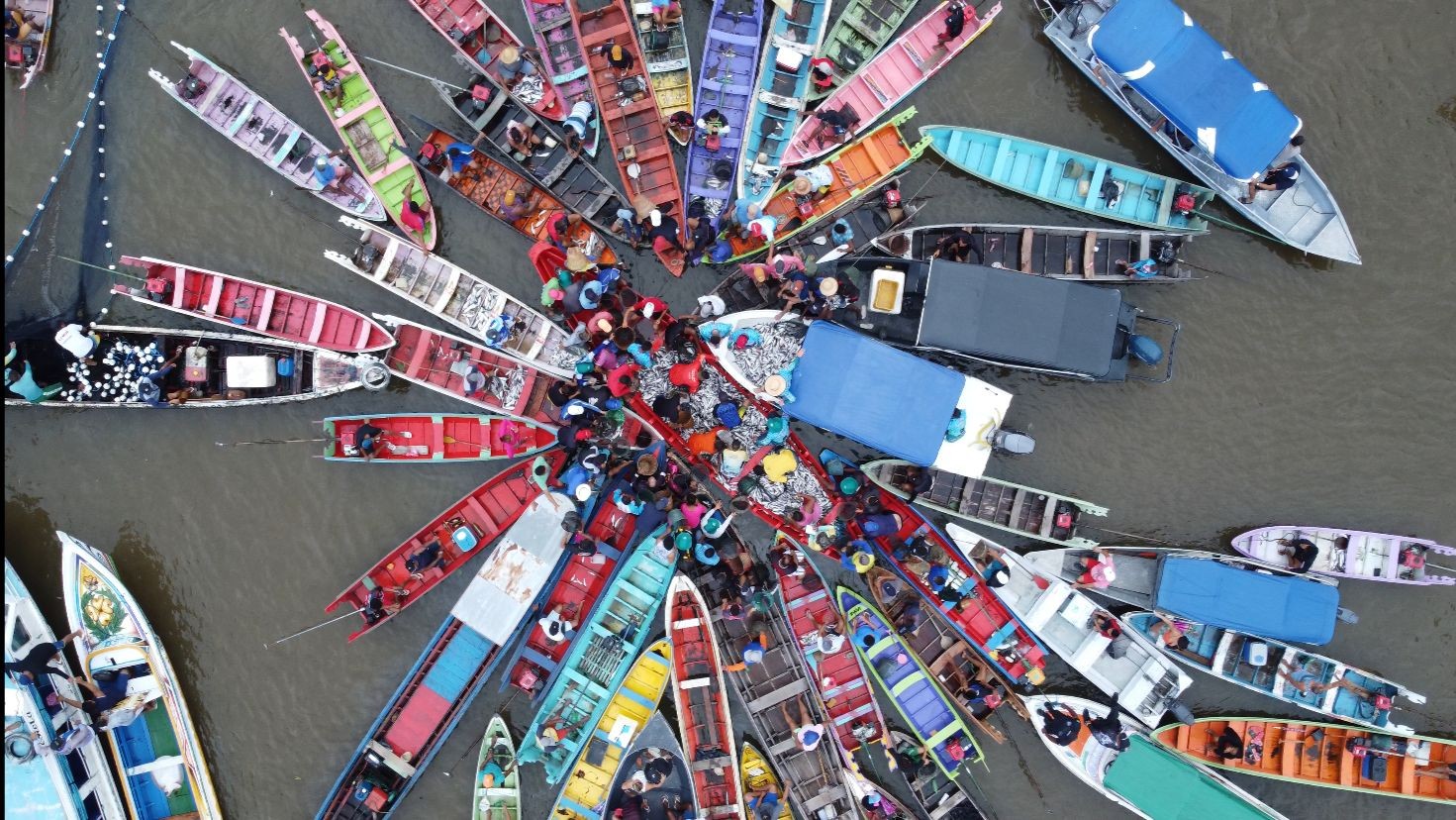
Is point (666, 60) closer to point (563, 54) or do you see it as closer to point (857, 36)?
point (563, 54)

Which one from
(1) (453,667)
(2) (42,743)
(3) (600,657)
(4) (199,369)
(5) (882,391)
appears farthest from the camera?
(3) (600,657)

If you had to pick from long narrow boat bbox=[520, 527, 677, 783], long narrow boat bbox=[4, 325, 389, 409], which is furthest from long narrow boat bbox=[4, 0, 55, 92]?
long narrow boat bbox=[520, 527, 677, 783]

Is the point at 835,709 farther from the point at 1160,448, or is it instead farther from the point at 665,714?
the point at 1160,448

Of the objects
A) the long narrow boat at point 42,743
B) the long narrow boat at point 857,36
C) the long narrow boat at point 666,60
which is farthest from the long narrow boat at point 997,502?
the long narrow boat at point 42,743

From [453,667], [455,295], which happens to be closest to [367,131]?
[455,295]

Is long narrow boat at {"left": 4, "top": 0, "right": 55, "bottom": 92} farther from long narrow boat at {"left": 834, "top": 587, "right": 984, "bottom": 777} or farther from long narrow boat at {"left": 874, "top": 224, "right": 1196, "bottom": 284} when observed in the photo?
long narrow boat at {"left": 834, "top": 587, "right": 984, "bottom": 777}
